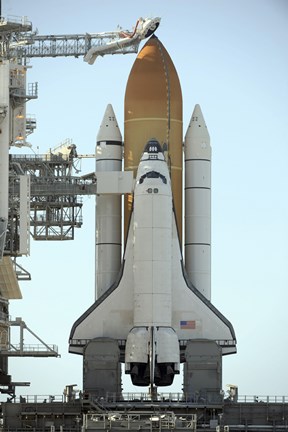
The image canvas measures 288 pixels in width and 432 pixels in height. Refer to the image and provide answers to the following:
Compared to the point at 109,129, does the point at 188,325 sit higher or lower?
lower

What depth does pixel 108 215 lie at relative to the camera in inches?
3696

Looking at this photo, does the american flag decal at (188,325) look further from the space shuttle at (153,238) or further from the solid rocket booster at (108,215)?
the solid rocket booster at (108,215)

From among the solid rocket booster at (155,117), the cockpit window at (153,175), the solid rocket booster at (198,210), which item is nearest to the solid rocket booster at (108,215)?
the solid rocket booster at (155,117)

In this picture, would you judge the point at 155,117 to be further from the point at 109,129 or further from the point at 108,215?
the point at 108,215

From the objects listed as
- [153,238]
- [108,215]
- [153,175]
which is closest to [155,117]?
[153,175]

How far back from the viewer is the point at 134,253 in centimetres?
9050

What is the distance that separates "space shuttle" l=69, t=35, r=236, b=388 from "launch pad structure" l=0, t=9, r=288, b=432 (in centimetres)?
7

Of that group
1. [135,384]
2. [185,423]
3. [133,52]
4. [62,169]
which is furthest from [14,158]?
[185,423]

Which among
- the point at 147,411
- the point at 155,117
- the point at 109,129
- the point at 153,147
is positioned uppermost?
the point at 155,117

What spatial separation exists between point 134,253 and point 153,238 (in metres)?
1.50

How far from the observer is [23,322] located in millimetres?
90438

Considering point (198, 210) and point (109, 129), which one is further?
point (109, 129)

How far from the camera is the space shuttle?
3506 inches

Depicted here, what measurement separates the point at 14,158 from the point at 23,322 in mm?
11196
